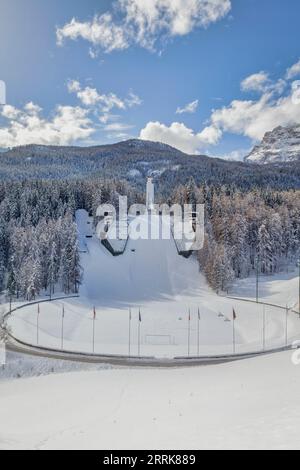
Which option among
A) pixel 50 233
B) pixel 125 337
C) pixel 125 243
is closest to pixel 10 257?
pixel 50 233

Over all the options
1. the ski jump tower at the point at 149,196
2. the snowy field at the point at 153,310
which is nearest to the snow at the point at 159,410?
the snowy field at the point at 153,310

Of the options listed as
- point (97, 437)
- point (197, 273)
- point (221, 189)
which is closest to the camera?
point (97, 437)

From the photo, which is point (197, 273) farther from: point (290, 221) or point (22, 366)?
point (22, 366)

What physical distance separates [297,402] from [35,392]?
645 inches

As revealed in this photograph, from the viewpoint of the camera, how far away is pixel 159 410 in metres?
16.7

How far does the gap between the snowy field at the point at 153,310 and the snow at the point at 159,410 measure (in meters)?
17.0

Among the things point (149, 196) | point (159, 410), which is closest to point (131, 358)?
point (159, 410)

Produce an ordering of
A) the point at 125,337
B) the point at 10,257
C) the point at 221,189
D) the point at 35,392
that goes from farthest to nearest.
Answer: the point at 221,189 < the point at 10,257 < the point at 125,337 < the point at 35,392

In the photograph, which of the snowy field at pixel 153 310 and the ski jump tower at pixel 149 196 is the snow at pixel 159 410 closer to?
the snowy field at pixel 153 310

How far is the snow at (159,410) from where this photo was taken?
11.7 metres

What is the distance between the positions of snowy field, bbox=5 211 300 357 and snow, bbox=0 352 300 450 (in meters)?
17.0

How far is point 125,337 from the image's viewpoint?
159 feet

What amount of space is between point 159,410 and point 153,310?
47534mm

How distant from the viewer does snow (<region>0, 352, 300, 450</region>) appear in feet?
38.3
